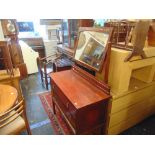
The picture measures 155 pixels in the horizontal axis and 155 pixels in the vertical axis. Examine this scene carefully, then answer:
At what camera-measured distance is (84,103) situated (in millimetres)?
1211

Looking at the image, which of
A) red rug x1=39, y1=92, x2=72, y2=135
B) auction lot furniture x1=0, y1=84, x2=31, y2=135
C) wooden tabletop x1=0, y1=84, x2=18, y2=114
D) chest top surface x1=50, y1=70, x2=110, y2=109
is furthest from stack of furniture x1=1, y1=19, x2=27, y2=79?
chest top surface x1=50, y1=70, x2=110, y2=109

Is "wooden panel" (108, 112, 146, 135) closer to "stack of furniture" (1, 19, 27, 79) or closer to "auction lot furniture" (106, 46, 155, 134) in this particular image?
"auction lot furniture" (106, 46, 155, 134)

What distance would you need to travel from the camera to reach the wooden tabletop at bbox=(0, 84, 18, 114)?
51.5 inches

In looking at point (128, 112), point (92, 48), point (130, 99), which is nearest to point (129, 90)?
point (130, 99)

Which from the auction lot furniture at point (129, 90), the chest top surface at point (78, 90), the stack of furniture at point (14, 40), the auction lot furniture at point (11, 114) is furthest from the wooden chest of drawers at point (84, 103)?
the stack of furniture at point (14, 40)

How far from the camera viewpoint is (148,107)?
192 cm

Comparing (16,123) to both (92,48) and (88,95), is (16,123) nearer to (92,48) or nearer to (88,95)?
(88,95)

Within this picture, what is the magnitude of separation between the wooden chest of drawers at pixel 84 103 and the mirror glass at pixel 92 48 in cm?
22

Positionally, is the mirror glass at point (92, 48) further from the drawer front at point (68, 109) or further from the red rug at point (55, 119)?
the red rug at point (55, 119)

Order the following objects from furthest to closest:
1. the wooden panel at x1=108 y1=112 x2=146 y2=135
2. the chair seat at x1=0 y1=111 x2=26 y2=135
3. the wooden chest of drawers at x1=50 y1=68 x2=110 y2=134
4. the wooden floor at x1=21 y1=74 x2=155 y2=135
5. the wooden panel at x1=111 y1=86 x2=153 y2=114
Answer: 1. the wooden floor at x1=21 y1=74 x2=155 y2=135
2. the wooden panel at x1=108 y1=112 x2=146 y2=135
3. the wooden panel at x1=111 y1=86 x2=153 y2=114
4. the chair seat at x1=0 y1=111 x2=26 y2=135
5. the wooden chest of drawers at x1=50 y1=68 x2=110 y2=134

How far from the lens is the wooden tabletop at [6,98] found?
131cm
